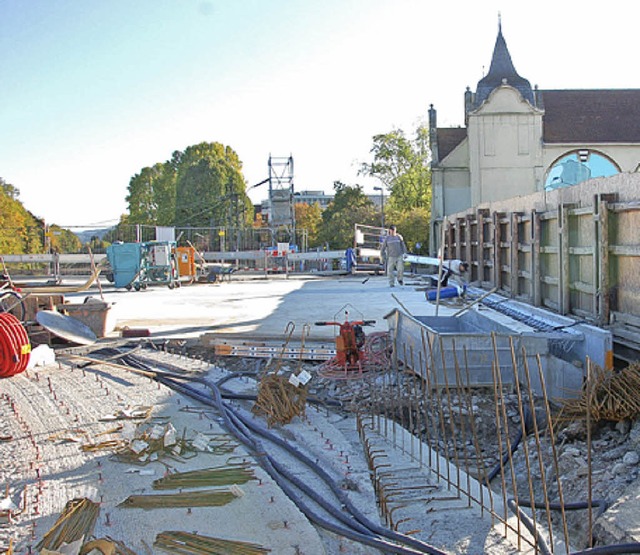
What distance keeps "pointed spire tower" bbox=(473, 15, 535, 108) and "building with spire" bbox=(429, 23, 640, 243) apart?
5 centimetres

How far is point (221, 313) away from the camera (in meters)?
15.8

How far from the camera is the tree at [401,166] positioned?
5709 cm

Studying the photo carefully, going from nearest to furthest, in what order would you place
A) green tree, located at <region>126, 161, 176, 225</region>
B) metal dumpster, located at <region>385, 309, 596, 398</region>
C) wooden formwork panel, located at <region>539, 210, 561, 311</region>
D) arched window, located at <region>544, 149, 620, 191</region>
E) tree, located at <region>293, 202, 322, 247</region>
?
metal dumpster, located at <region>385, 309, 596, 398</region> < wooden formwork panel, located at <region>539, 210, 561, 311</region> < arched window, located at <region>544, 149, 620, 191</region> < green tree, located at <region>126, 161, 176, 225</region> < tree, located at <region>293, 202, 322, 247</region>

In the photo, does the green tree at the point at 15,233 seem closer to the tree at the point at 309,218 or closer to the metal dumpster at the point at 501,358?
the tree at the point at 309,218

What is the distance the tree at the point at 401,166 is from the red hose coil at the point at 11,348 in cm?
4930

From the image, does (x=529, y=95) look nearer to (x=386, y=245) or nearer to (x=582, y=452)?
(x=386, y=245)

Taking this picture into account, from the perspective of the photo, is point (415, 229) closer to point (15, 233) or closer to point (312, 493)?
point (15, 233)

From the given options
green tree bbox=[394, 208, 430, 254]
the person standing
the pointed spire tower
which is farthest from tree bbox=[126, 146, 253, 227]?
the person standing

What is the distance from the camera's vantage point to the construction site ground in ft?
14.4

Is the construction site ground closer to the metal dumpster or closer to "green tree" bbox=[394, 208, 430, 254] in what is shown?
the metal dumpster

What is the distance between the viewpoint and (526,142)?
34.3 meters

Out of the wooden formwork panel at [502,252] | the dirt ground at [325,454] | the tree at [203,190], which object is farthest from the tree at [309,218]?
the dirt ground at [325,454]

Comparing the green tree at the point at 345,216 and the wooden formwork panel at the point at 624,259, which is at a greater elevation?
the green tree at the point at 345,216

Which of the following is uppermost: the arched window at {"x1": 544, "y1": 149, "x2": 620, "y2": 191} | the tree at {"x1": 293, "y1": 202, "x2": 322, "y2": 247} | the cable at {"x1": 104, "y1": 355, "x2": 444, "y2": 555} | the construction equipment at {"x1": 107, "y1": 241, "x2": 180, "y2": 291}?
the arched window at {"x1": 544, "y1": 149, "x2": 620, "y2": 191}
